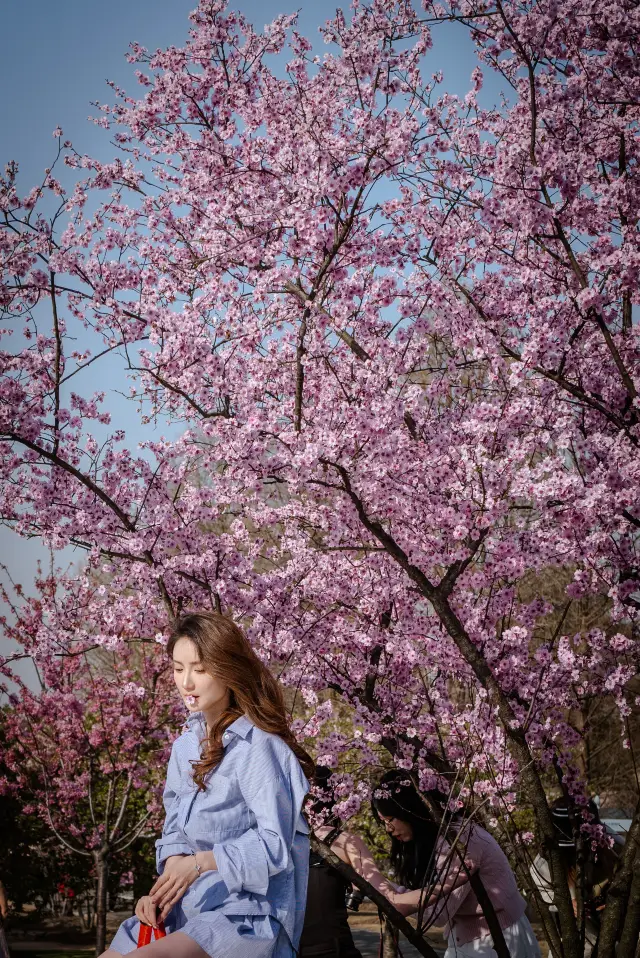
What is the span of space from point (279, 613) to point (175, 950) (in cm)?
390

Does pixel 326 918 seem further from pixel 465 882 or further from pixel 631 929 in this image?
pixel 631 929

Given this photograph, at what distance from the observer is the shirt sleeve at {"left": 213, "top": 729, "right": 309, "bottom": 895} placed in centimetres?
185

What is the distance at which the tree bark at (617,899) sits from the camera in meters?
3.86

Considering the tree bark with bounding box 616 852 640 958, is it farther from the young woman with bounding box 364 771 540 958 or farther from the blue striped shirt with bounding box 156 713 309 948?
the blue striped shirt with bounding box 156 713 309 948

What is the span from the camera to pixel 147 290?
5.91m

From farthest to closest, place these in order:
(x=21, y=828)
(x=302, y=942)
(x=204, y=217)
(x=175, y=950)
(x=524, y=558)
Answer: (x=21, y=828), (x=204, y=217), (x=524, y=558), (x=302, y=942), (x=175, y=950)

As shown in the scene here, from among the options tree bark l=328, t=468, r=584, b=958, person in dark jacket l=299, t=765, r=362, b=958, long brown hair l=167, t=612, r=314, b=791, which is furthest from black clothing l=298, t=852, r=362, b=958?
long brown hair l=167, t=612, r=314, b=791

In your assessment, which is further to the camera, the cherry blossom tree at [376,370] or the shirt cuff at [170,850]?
the cherry blossom tree at [376,370]

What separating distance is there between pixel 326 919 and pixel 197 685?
6.90ft

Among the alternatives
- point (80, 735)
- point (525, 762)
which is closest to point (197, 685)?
point (525, 762)

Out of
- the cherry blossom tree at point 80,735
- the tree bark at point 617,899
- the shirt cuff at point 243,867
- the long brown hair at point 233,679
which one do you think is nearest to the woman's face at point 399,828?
the tree bark at point 617,899

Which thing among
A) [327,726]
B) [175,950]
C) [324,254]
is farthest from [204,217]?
[327,726]

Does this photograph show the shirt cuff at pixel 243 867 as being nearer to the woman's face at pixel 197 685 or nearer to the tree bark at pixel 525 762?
the woman's face at pixel 197 685

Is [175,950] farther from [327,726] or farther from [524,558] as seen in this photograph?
[327,726]
